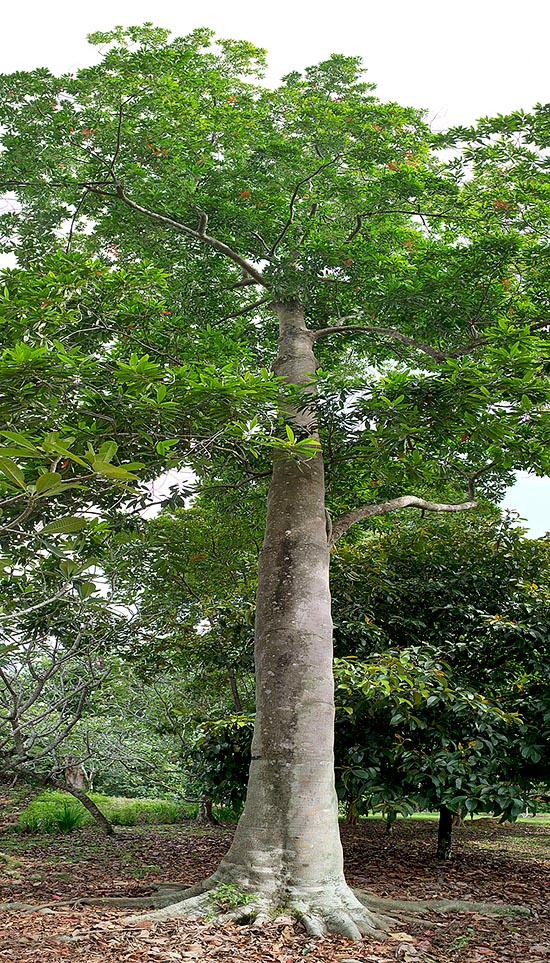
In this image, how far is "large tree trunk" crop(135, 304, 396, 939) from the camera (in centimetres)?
382

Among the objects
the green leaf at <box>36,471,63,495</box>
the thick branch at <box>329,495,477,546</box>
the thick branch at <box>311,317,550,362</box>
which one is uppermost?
the thick branch at <box>311,317,550,362</box>

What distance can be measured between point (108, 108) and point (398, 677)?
4.48 m

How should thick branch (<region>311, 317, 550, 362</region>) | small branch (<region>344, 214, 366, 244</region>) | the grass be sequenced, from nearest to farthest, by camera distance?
thick branch (<region>311, 317, 550, 362</region>), small branch (<region>344, 214, 366, 244</region>), the grass

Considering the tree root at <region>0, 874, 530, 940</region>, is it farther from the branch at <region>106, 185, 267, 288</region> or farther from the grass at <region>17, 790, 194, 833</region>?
the grass at <region>17, 790, 194, 833</region>

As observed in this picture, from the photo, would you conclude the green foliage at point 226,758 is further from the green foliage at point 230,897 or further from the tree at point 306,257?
the green foliage at point 230,897

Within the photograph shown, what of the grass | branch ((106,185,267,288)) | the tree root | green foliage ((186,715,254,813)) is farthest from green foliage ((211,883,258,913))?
the grass

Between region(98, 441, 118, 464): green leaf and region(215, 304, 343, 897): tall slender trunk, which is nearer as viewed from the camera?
region(98, 441, 118, 464): green leaf

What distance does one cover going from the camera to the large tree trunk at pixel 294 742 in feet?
12.5

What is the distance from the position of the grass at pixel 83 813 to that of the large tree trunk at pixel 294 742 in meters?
4.82

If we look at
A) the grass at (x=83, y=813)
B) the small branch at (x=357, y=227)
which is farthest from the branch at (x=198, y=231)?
the grass at (x=83, y=813)

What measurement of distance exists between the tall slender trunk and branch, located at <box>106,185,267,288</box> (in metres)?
1.74

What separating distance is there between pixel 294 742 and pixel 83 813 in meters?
5.58

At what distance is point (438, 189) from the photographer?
5.63m

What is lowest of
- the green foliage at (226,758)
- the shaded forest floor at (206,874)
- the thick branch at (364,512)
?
the shaded forest floor at (206,874)
